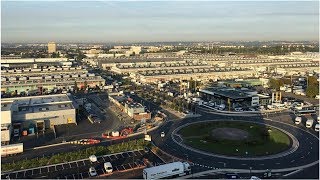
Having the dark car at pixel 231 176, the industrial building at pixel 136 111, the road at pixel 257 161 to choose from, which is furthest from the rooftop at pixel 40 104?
the dark car at pixel 231 176

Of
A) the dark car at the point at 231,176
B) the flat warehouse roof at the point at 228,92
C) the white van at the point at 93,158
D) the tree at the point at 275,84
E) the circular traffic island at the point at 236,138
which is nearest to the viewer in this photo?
the dark car at the point at 231,176

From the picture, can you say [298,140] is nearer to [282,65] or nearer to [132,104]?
→ [132,104]

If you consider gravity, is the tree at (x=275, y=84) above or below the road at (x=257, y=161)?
above

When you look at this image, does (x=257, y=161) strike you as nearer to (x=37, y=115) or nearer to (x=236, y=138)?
(x=236, y=138)

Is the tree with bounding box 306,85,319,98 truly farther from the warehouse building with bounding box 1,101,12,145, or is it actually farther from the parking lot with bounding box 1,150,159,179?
the warehouse building with bounding box 1,101,12,145

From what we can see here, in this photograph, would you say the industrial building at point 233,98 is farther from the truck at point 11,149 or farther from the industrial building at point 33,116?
the truck at point 11,149
